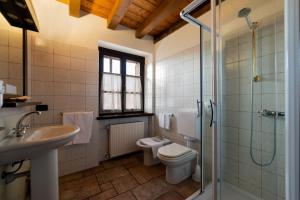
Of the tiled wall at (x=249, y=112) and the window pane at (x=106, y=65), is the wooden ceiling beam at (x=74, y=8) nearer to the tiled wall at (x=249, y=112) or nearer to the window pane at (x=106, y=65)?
the window pane at (x=106, y=65)

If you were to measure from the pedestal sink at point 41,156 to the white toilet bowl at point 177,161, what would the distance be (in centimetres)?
109

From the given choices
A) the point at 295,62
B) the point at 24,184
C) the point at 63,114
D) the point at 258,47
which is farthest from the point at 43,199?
the point at 258,47

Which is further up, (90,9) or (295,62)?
(90,9)

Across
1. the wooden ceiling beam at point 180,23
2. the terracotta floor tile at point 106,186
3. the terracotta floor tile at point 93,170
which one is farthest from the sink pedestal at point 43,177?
the wooden ceiling beam at point 180,23

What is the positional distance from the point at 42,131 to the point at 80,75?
1.05 metres

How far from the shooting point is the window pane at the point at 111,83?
96.3 inches

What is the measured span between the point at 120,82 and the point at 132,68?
44cm

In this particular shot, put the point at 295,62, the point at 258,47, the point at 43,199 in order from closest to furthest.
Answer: the point at 295,62 < the point at 43,199 < the point at 258,47

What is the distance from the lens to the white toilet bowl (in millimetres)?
1607

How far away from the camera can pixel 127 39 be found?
2.50 metres

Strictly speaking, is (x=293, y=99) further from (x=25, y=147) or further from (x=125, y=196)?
(x=125, y=196)

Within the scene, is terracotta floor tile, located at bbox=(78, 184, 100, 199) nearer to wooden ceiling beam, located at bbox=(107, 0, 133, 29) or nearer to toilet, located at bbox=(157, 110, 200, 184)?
toilet, located at bbox=(157, 110, 200, 184)

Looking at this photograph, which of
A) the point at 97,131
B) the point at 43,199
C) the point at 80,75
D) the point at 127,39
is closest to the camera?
the point at 43,199

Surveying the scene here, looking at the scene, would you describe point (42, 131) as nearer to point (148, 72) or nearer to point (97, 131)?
point (97, 131)
